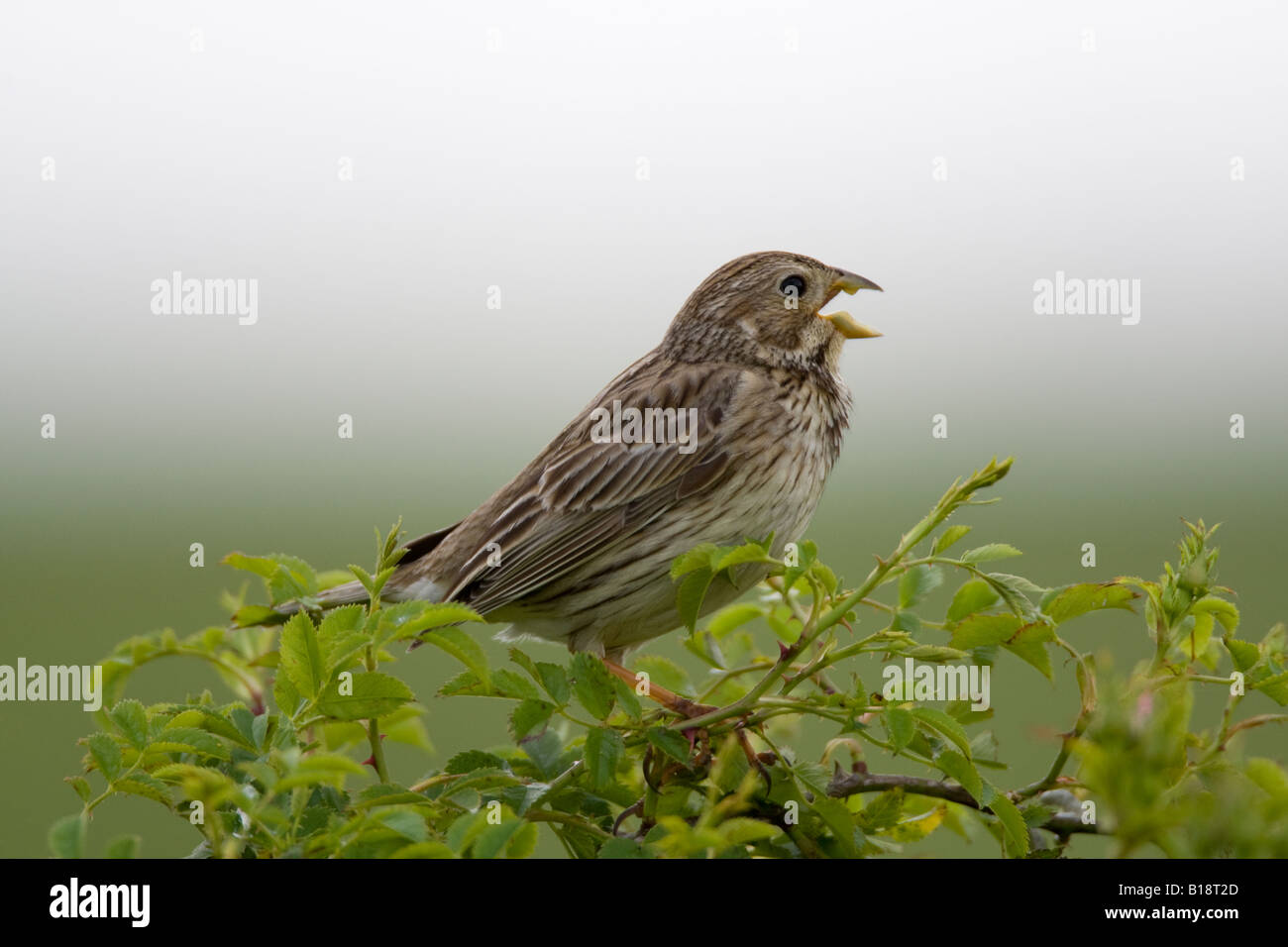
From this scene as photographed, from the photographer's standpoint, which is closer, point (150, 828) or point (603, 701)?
point (603, 701)

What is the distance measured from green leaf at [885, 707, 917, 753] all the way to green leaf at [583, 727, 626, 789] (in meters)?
0.36

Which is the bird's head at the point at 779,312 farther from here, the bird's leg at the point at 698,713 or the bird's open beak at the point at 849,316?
the bird's leg at the point at 698,713

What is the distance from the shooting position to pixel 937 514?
5.07 ft

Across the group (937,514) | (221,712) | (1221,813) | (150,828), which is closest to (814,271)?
(937,514)

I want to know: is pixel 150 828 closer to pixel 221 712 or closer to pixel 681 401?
pixel 681 401

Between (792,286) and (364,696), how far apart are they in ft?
8.50

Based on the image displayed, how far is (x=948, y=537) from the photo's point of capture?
5.14 feet

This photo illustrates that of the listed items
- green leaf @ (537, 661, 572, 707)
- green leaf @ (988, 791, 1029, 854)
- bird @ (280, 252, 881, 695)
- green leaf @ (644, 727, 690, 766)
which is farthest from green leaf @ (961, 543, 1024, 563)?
bird @ (280, 252, 881, 695)

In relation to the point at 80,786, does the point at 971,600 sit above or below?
above

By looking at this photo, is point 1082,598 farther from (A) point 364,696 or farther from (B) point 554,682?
(A) point 364,696

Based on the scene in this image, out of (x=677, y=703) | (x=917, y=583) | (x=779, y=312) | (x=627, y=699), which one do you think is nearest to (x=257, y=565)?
(x=627, y=699)

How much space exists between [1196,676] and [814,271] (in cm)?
234

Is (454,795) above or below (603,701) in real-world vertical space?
below

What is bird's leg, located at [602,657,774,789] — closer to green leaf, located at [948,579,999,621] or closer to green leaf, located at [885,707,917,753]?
green leaf, located at [885,707,917,753]
